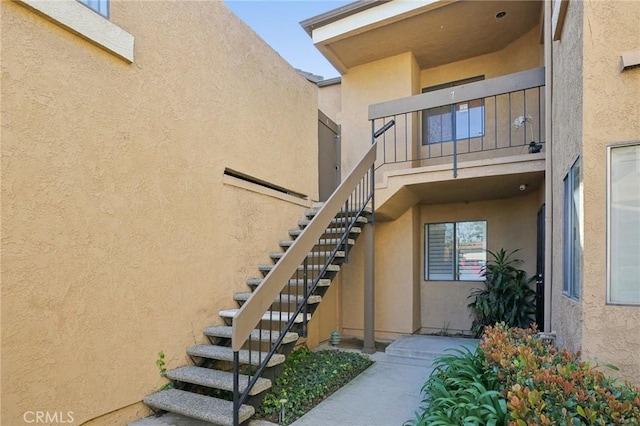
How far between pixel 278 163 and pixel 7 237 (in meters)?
3.61

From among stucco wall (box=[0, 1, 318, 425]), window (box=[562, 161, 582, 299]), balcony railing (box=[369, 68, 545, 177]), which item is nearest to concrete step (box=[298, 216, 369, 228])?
stucco wall (box=[0, 1, 318, 425])

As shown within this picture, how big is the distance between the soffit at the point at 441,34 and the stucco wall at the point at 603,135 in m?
3.62

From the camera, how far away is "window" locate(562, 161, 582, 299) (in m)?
2.94

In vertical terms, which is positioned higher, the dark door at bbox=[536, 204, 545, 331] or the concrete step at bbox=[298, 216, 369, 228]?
the concrete step at bbox=[298, 216, 369, 228]

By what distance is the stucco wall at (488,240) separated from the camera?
6.58m

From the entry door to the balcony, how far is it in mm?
984

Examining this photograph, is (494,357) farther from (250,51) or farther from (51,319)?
(250,51)

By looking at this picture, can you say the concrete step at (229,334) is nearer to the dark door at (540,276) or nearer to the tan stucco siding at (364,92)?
the dark door at (540,276)

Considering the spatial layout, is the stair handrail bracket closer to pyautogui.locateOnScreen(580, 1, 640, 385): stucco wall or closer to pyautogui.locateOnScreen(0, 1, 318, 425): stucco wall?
pyautogui.locateOnScreen(0, 1, 318, 425): stucco wall

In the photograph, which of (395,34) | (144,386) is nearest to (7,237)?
(144,386)

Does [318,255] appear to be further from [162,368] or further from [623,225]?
[623,225]

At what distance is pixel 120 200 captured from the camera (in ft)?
10.8

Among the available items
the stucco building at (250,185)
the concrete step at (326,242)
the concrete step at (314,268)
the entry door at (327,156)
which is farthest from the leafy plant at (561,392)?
the entry door at (327,156)

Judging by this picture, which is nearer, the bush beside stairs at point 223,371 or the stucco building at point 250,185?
the stucco building at point 250,185
